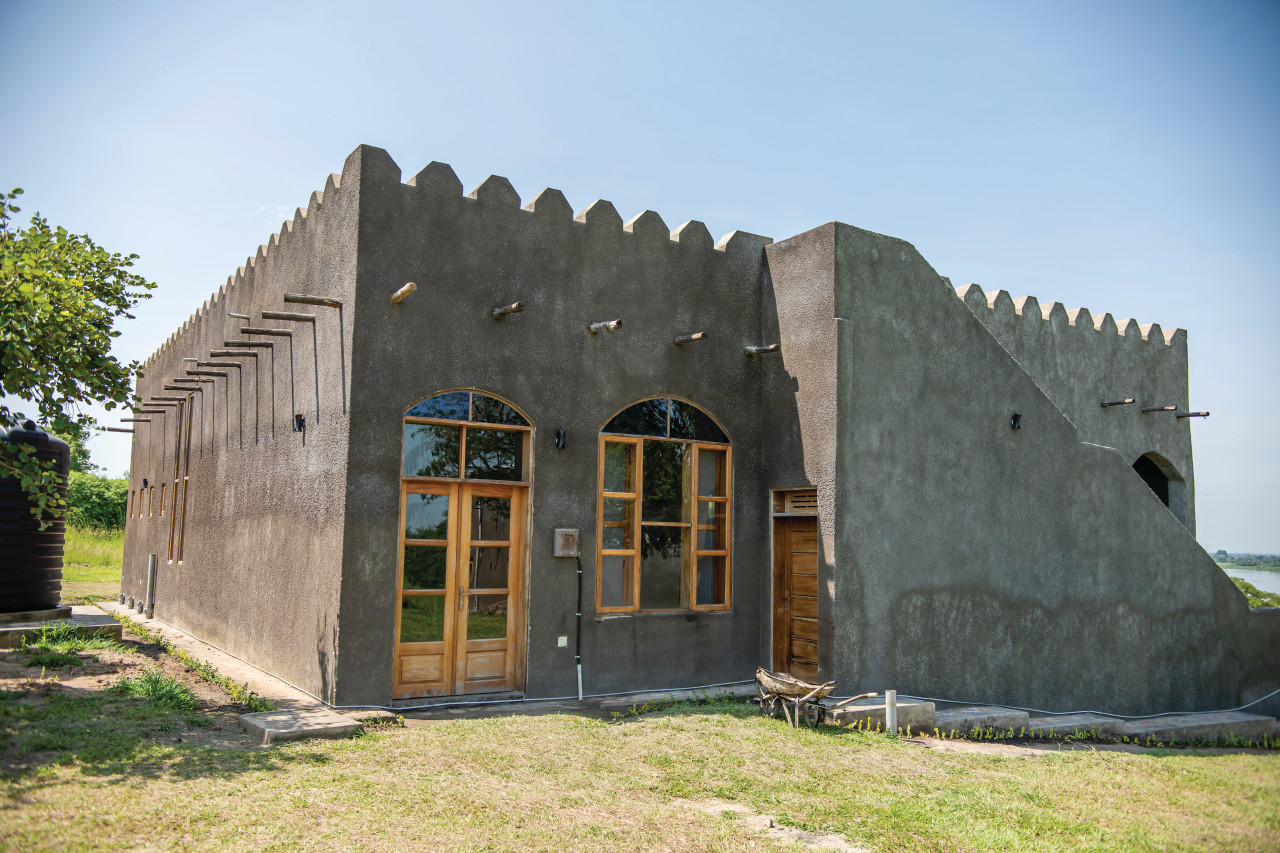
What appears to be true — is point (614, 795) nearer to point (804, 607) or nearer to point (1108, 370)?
point (804, 607)

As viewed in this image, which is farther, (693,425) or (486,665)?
(693,425)

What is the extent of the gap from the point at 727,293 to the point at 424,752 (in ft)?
21.8

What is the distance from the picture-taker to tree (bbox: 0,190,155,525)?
7824 mm

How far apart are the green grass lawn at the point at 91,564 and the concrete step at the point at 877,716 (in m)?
16.2

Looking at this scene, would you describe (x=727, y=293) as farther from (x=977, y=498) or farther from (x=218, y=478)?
(x=218, y=478)

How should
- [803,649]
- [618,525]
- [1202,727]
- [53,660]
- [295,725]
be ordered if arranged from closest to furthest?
[295,725], [53,660], [618,525], [803,649], [1202,727]

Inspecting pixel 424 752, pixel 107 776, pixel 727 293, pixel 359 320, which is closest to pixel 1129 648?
pixel 727 293

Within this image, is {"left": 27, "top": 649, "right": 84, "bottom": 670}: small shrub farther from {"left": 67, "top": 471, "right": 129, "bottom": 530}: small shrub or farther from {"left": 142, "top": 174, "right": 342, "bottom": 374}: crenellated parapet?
{"left": 67, "top": 471, "right": 129, "bottom": 530}: small shrub

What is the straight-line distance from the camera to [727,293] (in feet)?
37.0

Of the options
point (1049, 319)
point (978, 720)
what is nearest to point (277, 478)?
point (978, 720)

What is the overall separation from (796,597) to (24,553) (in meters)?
10.2

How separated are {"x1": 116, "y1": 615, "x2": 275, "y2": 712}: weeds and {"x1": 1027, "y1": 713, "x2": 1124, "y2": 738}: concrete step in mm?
8069

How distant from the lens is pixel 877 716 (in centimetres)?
901

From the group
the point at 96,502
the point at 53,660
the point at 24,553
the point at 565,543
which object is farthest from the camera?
the point at 96,502
